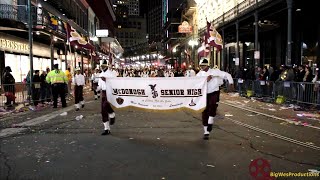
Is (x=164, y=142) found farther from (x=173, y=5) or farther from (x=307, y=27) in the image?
(x=173, y=5)

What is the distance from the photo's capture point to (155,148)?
7.78 meters

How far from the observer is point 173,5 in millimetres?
95375

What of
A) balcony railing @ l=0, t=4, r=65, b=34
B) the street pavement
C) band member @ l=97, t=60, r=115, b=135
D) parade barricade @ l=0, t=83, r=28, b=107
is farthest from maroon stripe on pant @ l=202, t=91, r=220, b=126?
balcony railing @ l=0, t=4, r=65, b=34

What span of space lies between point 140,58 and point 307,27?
12538cm

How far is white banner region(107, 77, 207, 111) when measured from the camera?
9.25 meters

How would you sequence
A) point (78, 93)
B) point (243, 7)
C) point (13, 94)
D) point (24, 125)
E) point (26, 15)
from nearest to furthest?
1. point (24, 125)
2. point (78, 93)
3. point (13, 94)
4. point (26, 15)
5. point (243, 7)

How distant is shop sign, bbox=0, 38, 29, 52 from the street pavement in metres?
12.2

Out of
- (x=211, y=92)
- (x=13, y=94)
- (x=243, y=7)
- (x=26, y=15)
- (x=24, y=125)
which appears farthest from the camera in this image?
(x=243, y=7)

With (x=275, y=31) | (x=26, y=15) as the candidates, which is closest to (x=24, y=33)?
(x=26, y=15)

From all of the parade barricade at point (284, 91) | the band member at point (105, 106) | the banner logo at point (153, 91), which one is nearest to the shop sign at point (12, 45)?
the parade barricade at point (284, 91)

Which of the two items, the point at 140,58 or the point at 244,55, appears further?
the point at 140,58

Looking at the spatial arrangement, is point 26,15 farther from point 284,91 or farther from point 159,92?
point 159,92

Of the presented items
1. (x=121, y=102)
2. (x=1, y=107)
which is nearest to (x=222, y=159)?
(x=121, y=102)

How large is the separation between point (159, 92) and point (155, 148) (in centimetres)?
209
